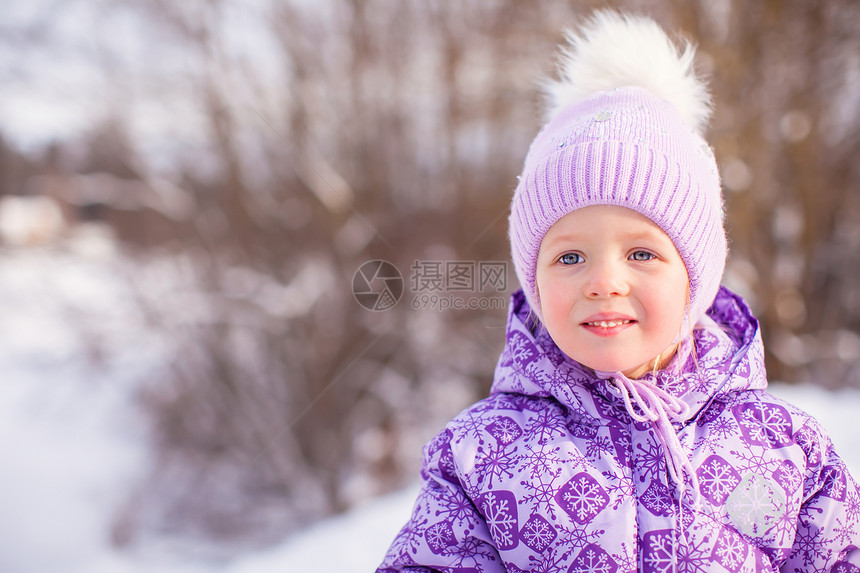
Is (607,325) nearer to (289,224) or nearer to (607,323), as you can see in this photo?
(607,323)

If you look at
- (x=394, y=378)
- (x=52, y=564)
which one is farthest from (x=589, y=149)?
(x=52, y=564)

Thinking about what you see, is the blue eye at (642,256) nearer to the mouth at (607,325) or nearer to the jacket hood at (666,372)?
the mouth at (607,325)

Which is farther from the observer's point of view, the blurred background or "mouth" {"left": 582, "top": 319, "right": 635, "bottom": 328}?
the blurred background

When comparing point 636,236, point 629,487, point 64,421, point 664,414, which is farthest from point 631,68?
point 64,421

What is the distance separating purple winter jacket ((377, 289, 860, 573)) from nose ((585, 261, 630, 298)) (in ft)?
0.60

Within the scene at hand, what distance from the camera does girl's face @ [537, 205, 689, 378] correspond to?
37.1 inches

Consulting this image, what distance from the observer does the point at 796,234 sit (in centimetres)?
500

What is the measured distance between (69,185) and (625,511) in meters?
5.86

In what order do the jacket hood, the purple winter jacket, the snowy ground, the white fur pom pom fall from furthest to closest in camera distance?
1. the snowy ground
2. the white fur pom pom
3. the jacket hood
4. the purple winter jacket

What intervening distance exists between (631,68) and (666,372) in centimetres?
62

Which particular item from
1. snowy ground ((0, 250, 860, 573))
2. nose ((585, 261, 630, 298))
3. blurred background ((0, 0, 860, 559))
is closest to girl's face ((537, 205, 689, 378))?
nose ((585, 261, 630, 298))

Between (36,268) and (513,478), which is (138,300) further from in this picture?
(513,478)

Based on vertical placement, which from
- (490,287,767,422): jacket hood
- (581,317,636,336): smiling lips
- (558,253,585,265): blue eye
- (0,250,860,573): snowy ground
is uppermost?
(558,253,585,265): blue eye

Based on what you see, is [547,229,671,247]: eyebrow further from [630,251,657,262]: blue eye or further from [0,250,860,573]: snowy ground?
[0,250,860,573]: snowy ground
